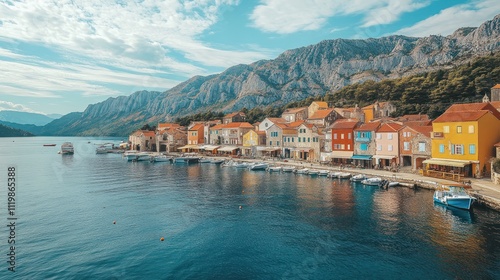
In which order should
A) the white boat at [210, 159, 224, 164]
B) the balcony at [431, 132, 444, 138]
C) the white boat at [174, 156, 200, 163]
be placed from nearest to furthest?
1. the balcony at [431, 132, 444, 138]
2. the white boat at [210, 159, 224, 164]
3. the white boat at [174, 156, 200, 163]

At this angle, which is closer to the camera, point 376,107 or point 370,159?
point 370,159

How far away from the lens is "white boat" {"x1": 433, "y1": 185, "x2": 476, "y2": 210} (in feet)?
104

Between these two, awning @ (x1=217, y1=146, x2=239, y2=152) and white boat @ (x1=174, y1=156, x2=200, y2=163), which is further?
awning @ (x1=217, y1=146, x2=239, y2=152)

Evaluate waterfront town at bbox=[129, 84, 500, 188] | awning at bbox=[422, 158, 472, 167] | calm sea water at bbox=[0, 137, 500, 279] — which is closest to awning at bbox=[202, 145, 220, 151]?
waterfront town at bbox=[129, 84, 500, 188]

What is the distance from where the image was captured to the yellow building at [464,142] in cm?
4144

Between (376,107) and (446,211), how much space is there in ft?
179

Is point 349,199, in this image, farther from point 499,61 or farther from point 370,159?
point 499,61

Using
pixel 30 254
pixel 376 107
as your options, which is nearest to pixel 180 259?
pixel 30 254

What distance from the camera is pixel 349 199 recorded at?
3797cm

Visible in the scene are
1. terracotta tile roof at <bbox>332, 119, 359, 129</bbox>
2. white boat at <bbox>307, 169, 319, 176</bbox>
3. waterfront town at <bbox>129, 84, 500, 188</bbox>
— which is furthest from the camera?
terracotta tile roof at <bbox>332, 119, 359, 129</bbox>

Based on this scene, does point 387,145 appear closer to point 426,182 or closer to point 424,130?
point 424,130

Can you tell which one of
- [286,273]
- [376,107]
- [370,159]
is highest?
[376,107]

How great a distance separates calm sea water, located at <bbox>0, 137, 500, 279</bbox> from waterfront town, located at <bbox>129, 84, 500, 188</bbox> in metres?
9.65

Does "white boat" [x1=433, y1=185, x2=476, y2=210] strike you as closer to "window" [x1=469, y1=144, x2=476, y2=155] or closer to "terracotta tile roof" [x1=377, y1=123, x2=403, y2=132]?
"window" [x1=469, y1=144, x2=476, y2=155]
